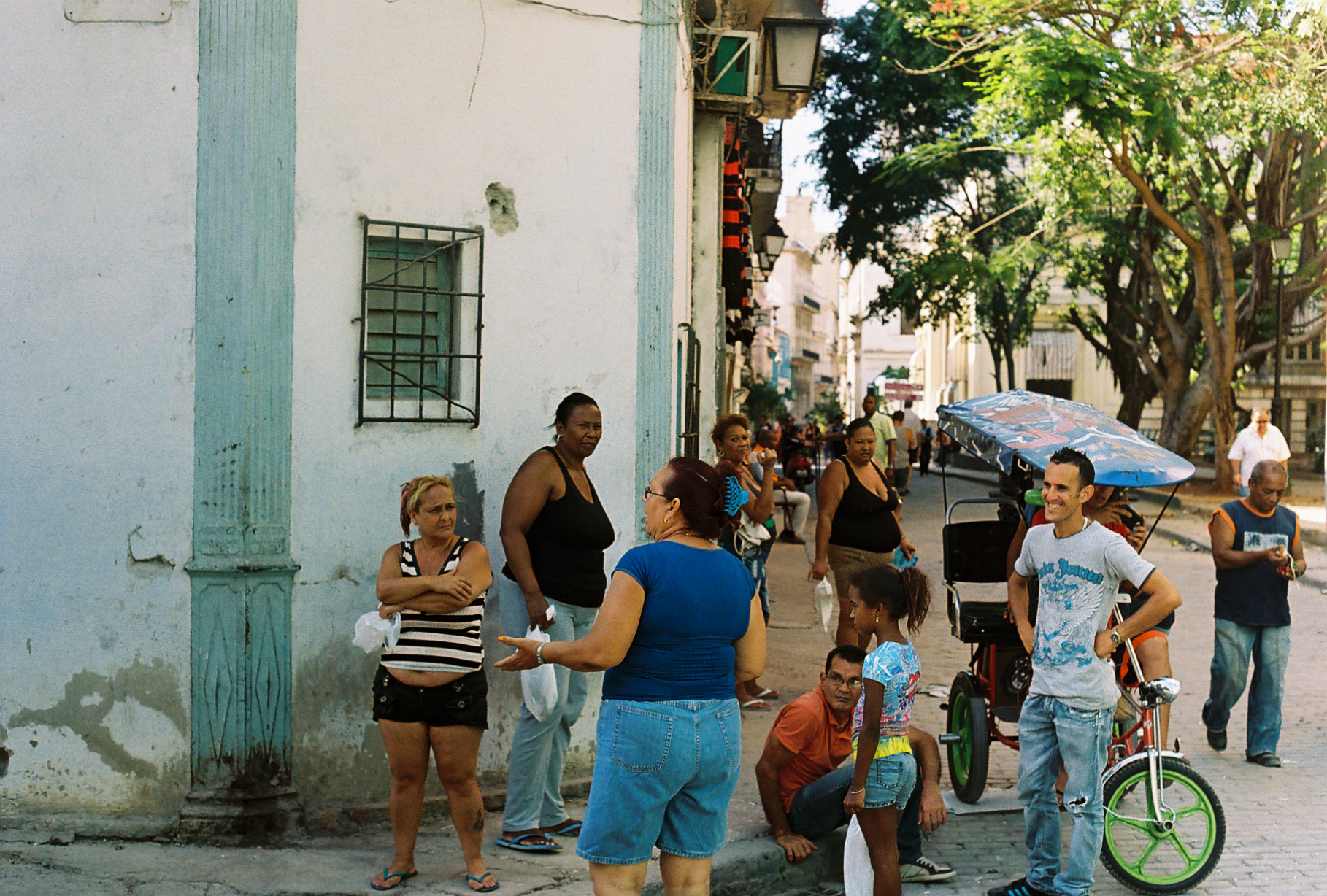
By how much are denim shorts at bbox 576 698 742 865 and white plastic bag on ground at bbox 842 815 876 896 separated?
40.5 inches

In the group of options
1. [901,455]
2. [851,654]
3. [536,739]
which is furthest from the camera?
[901,455]

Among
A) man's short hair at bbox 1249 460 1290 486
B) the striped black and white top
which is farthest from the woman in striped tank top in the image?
man's short hair at bbox 1249 460 1290 486

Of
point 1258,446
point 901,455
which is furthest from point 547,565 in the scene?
point 901,455

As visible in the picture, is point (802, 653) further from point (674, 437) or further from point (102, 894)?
point (102, 894)

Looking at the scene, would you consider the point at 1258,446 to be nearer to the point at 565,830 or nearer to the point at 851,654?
the point at 851,654

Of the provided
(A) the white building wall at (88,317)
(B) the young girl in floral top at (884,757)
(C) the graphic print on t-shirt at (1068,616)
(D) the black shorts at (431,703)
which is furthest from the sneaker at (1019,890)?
(A) the white building wall at (88,317)

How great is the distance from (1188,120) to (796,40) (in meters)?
10.8

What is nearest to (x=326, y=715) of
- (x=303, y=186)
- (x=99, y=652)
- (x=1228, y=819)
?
(x=99, y=652)

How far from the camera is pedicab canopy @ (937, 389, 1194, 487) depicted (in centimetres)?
621

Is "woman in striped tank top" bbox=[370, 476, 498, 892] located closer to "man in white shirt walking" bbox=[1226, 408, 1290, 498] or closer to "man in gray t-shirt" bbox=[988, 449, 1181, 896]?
"man in gray t-shirt" bbox=[988, 449, 1181, 896]

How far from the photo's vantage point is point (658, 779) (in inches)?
140

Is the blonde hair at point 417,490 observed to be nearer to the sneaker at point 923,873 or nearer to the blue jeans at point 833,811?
the blue jeans at point 833,811

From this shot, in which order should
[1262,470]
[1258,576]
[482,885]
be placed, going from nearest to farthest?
1. [482,885]
2. [1262,470]
3. [1258,576]

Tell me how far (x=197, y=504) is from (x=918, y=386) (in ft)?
135
